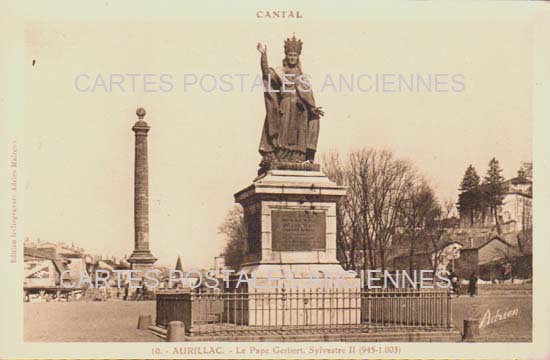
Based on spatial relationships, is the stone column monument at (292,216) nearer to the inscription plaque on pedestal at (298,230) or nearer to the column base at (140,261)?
the inscription plaque on pedestal at (298,230)

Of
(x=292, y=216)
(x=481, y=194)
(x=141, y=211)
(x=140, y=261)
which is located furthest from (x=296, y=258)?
(x=481, y=194)

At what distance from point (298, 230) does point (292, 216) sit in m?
0.25

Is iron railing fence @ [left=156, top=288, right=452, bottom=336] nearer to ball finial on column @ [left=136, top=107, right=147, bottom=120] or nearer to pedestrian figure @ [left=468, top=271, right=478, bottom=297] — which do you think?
ball finial on column @ [left=136, top=107, right=147, bottom=120]

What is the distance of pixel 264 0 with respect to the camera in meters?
13.4

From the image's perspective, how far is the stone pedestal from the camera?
535 inches

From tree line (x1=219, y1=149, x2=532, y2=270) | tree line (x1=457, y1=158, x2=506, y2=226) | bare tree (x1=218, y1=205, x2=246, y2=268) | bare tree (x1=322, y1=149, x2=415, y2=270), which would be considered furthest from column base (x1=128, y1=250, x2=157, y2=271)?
tree line (x1=457, y1=158, x2=506, y2=226)

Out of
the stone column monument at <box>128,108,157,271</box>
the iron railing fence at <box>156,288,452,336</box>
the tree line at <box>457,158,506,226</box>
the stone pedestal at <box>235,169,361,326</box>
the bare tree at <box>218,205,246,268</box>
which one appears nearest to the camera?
the iron railing fence at <box>156,288,452,336</box>

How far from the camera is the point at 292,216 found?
13922mm

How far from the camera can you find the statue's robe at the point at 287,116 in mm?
14344

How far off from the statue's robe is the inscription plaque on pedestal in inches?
44.5

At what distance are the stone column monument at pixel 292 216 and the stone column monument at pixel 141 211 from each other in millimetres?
14149

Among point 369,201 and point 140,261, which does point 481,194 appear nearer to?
point 369,201

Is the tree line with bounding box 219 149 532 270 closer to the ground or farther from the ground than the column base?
farther from the ground

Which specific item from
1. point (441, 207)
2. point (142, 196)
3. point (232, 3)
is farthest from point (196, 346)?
point (441, 207)
